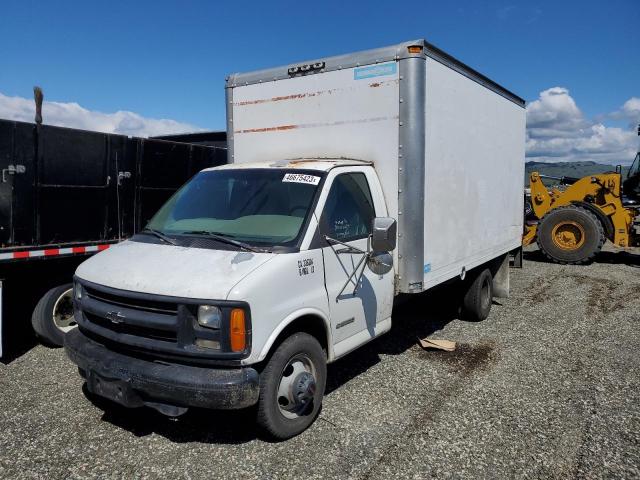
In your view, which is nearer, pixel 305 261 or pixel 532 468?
pixel 532 468

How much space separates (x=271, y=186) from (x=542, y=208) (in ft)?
38.5

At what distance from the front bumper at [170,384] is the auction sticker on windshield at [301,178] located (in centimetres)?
167

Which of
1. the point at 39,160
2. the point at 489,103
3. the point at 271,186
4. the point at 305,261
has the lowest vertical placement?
the point at 305,261

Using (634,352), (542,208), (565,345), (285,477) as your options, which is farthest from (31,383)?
(542,208)

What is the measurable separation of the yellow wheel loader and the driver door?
976 cm

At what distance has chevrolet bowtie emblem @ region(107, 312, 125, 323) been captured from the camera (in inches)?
142

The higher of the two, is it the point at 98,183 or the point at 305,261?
the point at 98,183

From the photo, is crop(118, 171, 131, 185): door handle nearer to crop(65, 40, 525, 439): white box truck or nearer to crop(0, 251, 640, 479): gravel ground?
crop(65, 40, 525, 439): white box truck

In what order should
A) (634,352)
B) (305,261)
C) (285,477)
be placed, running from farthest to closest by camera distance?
1. (634,352)
2. (305,261)
3. (285,477)

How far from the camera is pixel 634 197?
1440 cm

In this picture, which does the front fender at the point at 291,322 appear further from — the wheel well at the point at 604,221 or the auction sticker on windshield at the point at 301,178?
the wheel well at the point at 604,221

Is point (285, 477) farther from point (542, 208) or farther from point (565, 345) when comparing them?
point (542, 208)

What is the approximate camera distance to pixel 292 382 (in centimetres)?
380

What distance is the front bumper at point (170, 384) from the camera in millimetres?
3316
